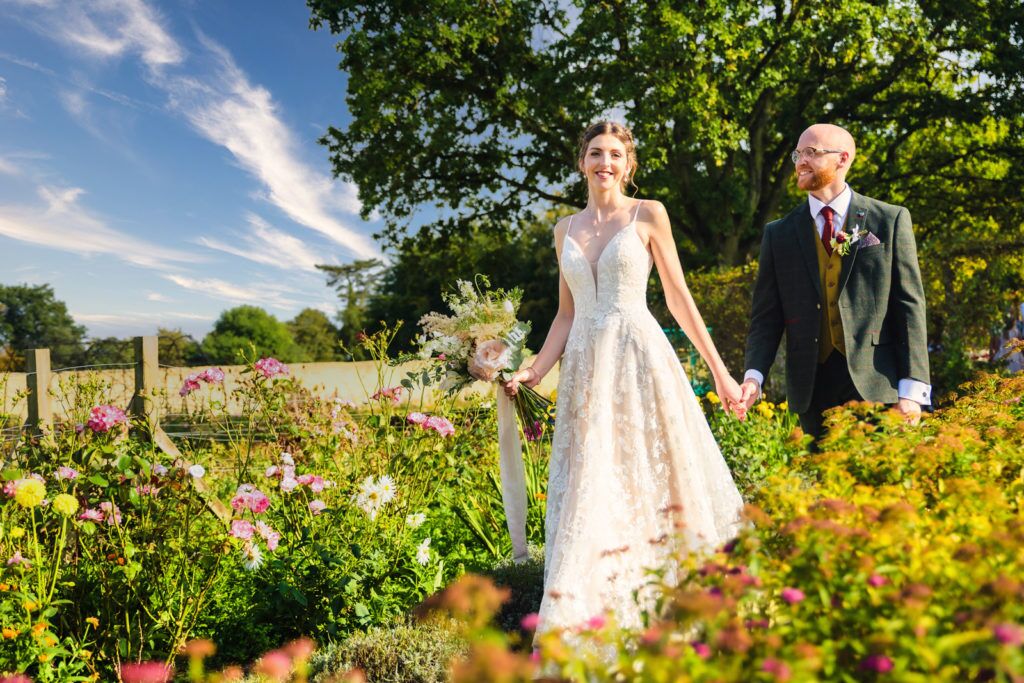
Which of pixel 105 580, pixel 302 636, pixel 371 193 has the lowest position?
pixel 302 636

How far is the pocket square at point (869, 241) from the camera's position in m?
3.45

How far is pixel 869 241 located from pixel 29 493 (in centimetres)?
385

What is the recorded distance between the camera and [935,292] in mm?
9805

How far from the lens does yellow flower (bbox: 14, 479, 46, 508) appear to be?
3329 mm

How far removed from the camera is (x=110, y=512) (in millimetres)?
3621

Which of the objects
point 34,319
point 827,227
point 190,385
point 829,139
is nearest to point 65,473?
point 190,385

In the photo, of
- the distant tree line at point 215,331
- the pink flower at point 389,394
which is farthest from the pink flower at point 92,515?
the distant tree line at point 215,331

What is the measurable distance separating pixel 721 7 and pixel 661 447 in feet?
36.4

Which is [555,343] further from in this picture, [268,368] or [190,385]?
[190,385]

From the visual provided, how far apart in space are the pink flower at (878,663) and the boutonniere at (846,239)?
2437mm

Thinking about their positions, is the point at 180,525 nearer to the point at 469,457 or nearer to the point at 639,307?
the point at 469,457

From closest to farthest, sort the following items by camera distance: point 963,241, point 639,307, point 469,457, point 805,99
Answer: point 639,307 → point 469,457 → point 963,241 → point 805,99

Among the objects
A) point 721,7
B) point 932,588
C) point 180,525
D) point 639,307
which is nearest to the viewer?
point 932,588

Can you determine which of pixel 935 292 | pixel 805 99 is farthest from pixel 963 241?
pixel 805 99
